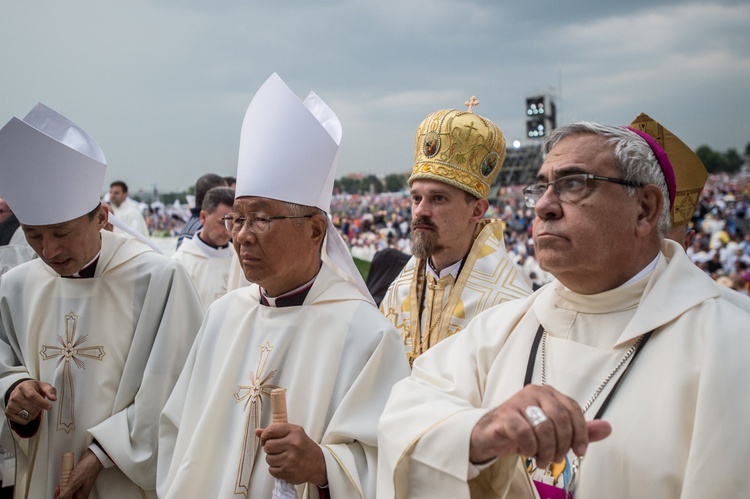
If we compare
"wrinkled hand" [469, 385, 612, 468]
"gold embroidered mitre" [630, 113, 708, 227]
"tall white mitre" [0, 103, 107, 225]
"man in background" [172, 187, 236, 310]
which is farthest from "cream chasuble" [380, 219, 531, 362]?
"man in background" [172, 187, 236, 310]

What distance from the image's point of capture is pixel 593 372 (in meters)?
2.16

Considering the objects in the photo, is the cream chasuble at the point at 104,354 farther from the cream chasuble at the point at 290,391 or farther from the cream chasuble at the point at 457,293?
the cream chasuble at the point at 457,293

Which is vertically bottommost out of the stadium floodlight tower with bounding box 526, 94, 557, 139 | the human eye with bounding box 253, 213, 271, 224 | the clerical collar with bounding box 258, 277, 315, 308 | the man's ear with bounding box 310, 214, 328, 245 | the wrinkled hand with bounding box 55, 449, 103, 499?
the wrinkled hand with bounding box 55, 449, 103, 499

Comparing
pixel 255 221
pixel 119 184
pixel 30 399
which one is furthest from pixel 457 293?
pixel 119 184

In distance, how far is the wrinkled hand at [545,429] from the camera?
5.34ft

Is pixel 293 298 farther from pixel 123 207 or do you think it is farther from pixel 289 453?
pixel 123 207

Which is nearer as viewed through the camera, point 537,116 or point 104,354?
point 104,354

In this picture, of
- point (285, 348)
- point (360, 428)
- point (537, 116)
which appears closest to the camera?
point (360, 428)

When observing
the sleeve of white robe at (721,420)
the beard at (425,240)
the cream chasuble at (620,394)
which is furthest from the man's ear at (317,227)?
the sleeve of white robe at (721,420)

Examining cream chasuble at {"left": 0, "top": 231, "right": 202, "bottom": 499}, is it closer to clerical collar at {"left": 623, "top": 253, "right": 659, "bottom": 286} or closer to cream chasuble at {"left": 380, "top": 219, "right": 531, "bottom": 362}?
cream chasuble at {"left": 380, "top": 219, "right": 531, "bottom": 362}

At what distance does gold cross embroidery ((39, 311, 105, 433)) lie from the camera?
3.59 m

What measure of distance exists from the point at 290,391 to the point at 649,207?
159cm

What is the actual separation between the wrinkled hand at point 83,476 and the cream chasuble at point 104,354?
9cm

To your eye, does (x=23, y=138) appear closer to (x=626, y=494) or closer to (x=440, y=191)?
(x=440, y=191)
